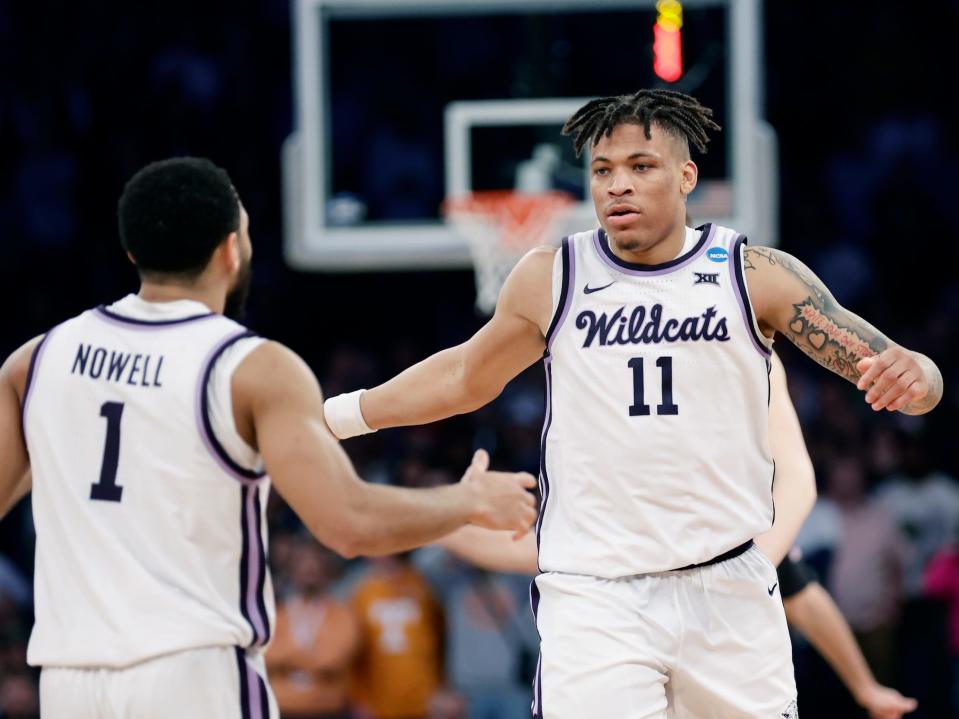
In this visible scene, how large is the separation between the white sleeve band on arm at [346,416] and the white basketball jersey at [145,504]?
1276 mm

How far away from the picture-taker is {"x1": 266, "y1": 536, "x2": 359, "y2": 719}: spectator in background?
9.45 meters

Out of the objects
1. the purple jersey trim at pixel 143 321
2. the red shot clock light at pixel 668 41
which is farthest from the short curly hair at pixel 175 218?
the red shot clock light at pixel 668 41

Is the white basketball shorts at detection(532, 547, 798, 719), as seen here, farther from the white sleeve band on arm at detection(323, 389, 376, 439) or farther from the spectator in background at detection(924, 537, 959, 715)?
the spectator in background at detection(924, 537, 959, 715)

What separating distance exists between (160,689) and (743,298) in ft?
6.79

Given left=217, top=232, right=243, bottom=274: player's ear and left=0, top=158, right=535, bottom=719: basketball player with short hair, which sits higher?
left=217, top=232, right=243, bottom=274: player's ear

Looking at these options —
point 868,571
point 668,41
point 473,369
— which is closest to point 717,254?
point 473,369

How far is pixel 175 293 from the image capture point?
413 cm

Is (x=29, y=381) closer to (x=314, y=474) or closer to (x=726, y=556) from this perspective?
(x=314, y=474)

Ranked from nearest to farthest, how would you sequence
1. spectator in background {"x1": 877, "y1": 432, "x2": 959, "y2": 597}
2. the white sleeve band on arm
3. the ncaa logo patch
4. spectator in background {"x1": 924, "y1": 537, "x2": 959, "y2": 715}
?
the ncaa logo patch
the white sleeve band on arm
spectator in background {"x1": 924, "y1": 537, "x2": 959, "y2": 715}
spectator in background {"x1": 877, "y1": 432, "x2": 959, "y2": 597}

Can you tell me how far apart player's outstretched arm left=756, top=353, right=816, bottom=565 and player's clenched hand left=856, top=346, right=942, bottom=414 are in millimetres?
1013

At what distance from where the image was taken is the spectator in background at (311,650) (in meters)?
9.45

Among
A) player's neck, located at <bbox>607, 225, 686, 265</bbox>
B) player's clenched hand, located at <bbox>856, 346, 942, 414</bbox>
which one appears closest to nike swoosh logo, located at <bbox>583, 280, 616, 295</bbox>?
player's neck, located at <bbox>607, 225, 686, 265</bbox>

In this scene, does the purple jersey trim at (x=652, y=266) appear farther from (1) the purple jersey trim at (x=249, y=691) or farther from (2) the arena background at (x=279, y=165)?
(2) the arena background at (x=279, y=165)

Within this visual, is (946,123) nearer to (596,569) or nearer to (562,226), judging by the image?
(562,226)
